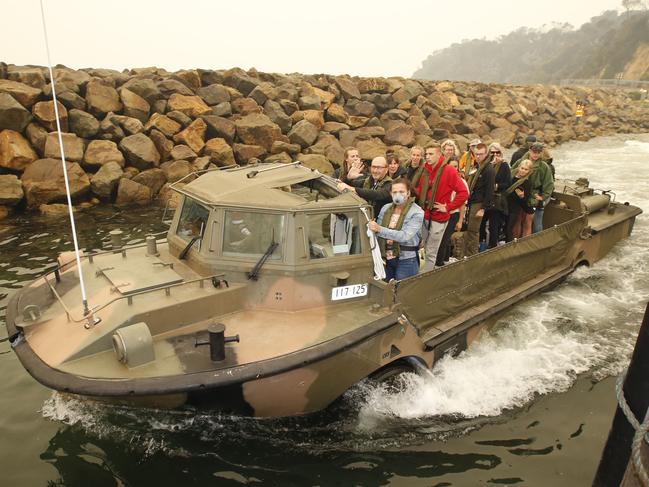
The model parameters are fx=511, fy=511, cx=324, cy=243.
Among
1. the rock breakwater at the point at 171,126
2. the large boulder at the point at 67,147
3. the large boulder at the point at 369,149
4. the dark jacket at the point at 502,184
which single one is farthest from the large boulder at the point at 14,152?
the dark jacket at the point at 502,184

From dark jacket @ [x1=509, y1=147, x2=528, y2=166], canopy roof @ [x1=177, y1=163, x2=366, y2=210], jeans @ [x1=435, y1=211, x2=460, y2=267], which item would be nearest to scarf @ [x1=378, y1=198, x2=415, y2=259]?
canopy roof @ [x1=177, y1=163, x2=366, y2=210]

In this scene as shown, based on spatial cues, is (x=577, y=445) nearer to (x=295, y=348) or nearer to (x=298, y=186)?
(x=295, y=348)

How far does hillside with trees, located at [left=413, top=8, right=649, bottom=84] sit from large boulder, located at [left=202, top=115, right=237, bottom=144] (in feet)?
229

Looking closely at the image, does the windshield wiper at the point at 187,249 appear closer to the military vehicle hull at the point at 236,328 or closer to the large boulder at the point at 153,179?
the military vehicle hull at the point at 236,328

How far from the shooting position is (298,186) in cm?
678

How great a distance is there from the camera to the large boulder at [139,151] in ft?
46.9

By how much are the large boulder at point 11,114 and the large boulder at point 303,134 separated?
25.3 ft

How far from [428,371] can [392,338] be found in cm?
90

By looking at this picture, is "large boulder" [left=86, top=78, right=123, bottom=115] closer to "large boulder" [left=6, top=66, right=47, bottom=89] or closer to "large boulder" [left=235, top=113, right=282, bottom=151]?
"large boulder" [left=6, top=66, right=47, bottom=89]

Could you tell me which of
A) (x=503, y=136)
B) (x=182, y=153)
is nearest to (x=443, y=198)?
(x=182, y=153)

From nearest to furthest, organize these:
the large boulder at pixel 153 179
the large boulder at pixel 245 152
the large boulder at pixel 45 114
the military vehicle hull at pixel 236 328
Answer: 1. the military vehicle hull at pixel 236 328
2. the large boulder at pixel 45 114
3. the large boulder at pixel 153 179
4. the large boulder at pixel 245 152

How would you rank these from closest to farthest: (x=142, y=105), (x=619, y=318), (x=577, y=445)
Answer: (x=577, y=445) → (x=619, y=318) → (x=142, y=105)

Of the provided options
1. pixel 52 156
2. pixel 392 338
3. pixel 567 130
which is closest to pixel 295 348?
pixel 392 338

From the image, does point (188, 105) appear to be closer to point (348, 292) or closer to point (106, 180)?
point (106, 180)
